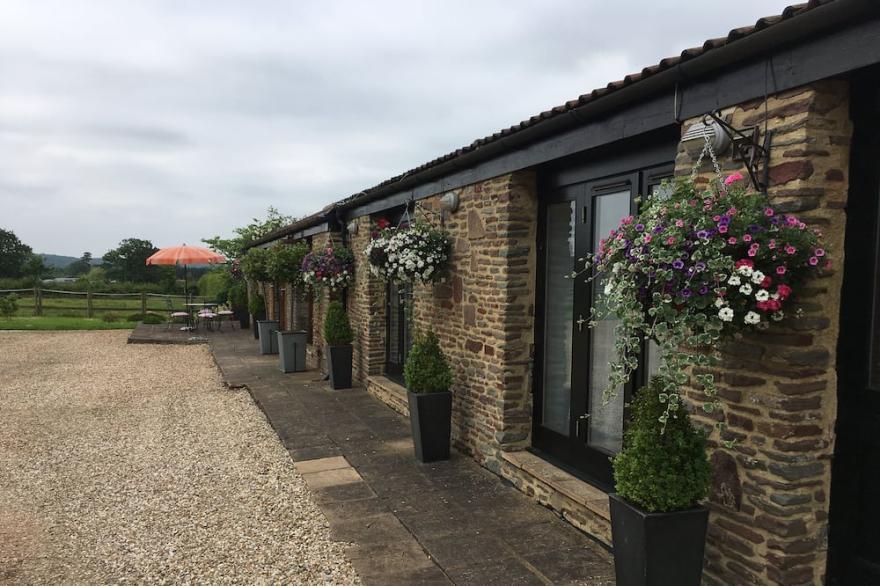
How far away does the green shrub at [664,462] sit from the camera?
8.33 ft

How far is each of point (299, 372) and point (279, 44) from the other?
222 inches

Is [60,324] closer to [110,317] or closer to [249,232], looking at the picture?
[110,317]

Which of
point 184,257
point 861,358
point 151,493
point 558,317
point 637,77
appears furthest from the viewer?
point 184,257

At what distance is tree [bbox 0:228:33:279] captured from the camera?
40844 millimetres

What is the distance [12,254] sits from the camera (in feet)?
139

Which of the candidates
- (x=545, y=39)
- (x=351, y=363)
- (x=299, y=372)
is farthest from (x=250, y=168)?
(x=545, y=39)

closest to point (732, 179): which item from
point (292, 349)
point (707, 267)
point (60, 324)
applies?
point (707, 267)

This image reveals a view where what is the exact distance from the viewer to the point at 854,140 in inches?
100

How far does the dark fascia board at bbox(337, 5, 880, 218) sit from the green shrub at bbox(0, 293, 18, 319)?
20908 millimetres

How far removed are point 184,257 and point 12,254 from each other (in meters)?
36.3

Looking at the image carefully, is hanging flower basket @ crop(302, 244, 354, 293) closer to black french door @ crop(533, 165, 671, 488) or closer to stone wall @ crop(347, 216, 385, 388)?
stone wall @ crop(347, 216, 385, 388)

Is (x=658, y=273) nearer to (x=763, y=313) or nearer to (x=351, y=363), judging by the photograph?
(x=763, y=313)

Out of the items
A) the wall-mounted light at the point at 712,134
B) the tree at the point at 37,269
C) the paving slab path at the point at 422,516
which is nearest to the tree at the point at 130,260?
the tree at the point at 37,269

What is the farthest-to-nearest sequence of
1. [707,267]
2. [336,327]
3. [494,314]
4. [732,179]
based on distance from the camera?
[336,327] < [494,314] < [732,179] < [707,267]
